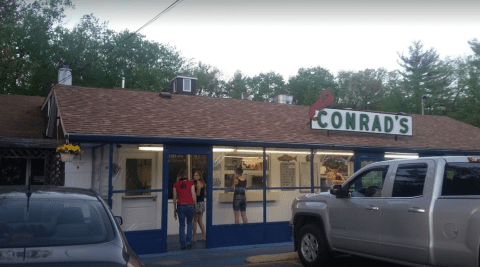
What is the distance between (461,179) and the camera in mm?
6309

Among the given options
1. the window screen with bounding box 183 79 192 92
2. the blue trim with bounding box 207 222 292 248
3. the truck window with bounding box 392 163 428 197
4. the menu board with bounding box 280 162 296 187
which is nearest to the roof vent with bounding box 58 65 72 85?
the window screen with bounding box 183 79 192 92

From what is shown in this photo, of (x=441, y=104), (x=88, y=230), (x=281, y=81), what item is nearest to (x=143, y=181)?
(x=88, y=230)

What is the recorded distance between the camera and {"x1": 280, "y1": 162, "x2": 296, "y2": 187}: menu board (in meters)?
13.9

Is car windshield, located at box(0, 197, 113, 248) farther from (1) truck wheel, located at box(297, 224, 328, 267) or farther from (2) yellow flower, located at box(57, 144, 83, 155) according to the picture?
(2) yellow flower, located at box(57, 144, 83, 155)

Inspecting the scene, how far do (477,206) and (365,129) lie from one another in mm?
9245

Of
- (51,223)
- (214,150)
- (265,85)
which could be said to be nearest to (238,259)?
(214,150)

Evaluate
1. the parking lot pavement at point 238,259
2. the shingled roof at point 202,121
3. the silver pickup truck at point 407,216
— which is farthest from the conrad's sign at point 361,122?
the silver pickup truck at point 407,216

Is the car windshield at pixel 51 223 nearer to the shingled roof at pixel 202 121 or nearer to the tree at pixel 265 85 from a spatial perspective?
the shingled roof at pixel 202 121

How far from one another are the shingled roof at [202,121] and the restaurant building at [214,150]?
3cm

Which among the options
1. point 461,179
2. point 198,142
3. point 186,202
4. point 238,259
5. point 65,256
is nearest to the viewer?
point 65,256

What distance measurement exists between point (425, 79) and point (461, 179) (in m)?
52.1

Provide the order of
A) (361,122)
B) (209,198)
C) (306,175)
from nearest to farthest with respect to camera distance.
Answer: (209,198) < (306,175) < (361,122)

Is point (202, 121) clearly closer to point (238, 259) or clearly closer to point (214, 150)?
point (214, 150)

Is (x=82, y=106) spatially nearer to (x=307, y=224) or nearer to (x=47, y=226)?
(x=307, y=224)
